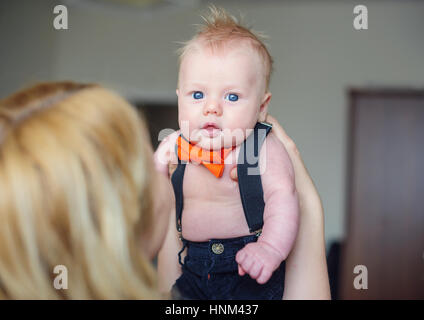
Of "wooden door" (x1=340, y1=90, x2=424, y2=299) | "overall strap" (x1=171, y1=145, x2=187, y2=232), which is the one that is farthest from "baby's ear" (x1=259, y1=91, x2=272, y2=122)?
"wooden door" (x1=340, y1=90, x2=424, y2=299)

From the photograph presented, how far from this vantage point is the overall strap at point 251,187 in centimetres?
53

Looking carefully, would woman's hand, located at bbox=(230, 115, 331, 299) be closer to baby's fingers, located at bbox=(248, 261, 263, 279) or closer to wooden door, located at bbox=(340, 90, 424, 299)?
baby's fingers, located at bbox=(248, 261, 263, 279)

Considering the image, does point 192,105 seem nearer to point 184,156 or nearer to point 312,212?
point 184,156

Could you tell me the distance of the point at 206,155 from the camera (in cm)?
54

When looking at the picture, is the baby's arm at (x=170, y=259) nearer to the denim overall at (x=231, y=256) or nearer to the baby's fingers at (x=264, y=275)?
the denim overall at (x=231, y=256)

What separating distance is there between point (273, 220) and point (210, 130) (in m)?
0.12

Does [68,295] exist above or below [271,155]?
below

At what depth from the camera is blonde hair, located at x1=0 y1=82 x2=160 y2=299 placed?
412 millimetres

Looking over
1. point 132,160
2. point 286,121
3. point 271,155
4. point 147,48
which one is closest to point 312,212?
point 271,155

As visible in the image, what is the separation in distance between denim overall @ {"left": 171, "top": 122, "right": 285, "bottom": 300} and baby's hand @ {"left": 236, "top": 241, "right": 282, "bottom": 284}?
56mm

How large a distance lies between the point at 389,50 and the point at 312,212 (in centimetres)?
253

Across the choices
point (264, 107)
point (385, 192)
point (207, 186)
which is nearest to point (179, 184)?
point (207, 186)

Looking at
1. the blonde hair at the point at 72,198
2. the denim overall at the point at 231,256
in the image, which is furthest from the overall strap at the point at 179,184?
the blonde hair at the point at 72,198
